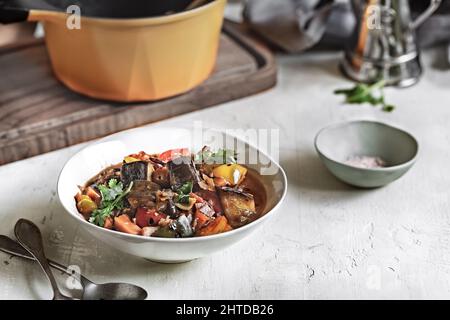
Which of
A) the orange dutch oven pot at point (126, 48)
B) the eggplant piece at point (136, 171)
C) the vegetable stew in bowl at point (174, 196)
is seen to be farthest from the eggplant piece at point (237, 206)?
the orange dutch oven pot at point (126, 48)

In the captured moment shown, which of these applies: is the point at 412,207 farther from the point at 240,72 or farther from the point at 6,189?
the point at 6,189

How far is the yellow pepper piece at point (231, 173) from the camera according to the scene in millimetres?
1013

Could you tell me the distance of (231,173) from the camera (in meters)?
1.02

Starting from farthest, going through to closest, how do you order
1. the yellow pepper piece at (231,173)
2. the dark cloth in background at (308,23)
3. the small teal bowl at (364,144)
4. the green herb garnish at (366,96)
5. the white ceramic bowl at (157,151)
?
the dark cloth in background at (308,23) < the green herb garnish at (366,96) < the small teal bowl at (364,144) < the yellow pepper piece at (231,173) < the white ceramic bowl at (157,151)

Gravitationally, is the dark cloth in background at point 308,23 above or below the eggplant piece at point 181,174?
below

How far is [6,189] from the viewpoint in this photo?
1160 millimetres

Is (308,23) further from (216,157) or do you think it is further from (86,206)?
(86,206)

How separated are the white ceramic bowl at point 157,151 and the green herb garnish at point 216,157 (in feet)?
0.09

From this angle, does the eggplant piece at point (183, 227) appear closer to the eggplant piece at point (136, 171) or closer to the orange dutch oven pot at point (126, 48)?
the eggplant piece at point (136, 171)

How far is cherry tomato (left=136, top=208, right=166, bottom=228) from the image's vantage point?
3.02ft

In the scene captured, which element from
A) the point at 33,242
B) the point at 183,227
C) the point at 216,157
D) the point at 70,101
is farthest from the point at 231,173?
the point at 70,101

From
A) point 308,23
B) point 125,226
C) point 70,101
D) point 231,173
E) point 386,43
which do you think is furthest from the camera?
point 308,23

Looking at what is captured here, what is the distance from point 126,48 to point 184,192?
1.23 ft
